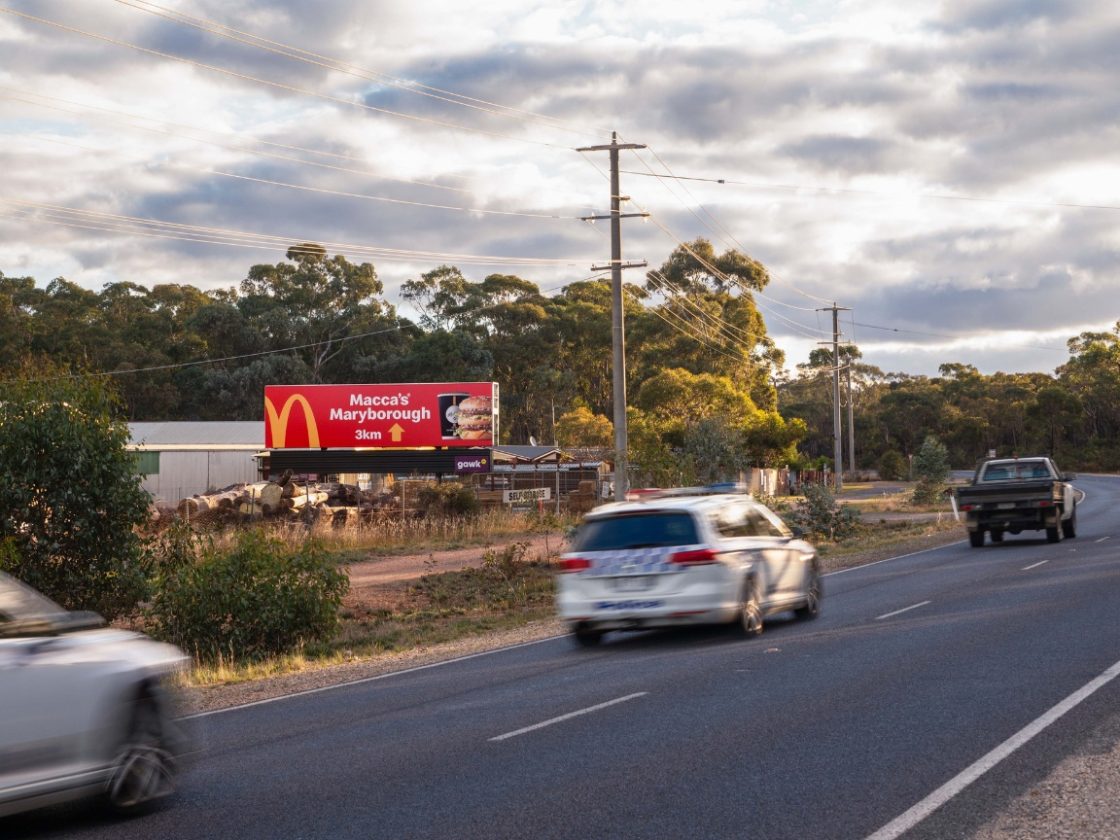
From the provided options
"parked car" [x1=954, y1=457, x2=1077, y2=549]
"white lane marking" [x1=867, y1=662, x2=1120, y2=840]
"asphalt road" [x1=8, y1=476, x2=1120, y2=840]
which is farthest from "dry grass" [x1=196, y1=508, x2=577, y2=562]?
"white lane marking" [x1=867, y1=662, x2=1120, y2=840]

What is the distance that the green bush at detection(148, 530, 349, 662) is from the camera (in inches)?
757

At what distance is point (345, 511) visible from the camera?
4156cm

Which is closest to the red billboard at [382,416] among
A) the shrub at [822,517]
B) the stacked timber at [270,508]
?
the stacked timber at [270,508]

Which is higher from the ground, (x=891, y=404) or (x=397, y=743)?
(x=891, y=404)

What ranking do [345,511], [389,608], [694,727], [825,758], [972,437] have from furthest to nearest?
[972,437]
[345,511]
[389,608]
[694,727]
[825,758]

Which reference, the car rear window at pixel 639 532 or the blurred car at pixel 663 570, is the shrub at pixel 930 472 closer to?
the blurred car at pixel 663 570

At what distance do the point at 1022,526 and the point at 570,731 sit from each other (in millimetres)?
22773

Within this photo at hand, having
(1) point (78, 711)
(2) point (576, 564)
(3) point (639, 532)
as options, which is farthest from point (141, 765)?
(3) point (639, 532)

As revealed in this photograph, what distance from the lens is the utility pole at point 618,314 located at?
32.3m

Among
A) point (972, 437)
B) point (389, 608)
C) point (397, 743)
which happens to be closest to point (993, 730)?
point (397, 743)

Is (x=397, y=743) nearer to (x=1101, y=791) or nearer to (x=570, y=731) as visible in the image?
(x=570, y=731)

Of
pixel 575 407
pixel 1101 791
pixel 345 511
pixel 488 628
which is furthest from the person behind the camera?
pixel 575 407

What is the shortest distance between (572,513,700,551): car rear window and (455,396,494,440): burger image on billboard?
37978 millimetres

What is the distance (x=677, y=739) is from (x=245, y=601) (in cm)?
1090
